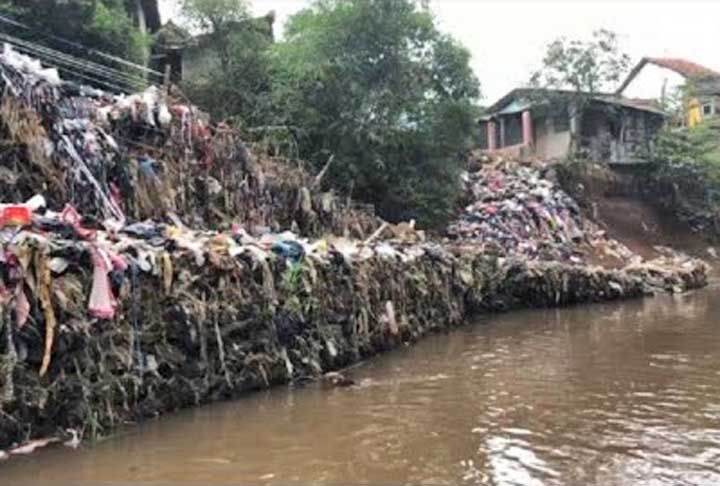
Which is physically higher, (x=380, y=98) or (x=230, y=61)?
(x=230, y=61)

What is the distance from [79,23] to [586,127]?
74.7ft

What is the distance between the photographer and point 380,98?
880 inches

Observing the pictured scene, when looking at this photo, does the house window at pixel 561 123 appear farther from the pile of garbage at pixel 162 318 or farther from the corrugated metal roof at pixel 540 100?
the pile of garbage at pixel 162 318

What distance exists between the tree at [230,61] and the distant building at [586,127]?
12578mm

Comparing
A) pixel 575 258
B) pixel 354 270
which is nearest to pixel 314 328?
pixel 354 270

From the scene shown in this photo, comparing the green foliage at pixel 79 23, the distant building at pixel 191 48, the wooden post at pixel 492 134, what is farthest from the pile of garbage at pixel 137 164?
the wooden post at pixel 492 134

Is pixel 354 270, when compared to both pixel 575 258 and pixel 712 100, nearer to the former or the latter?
pixel 575 258

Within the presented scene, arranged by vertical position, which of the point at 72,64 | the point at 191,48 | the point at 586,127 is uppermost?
the point at 191,48

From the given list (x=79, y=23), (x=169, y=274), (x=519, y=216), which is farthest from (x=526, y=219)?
(x=169, y=274)

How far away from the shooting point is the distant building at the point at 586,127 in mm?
34031

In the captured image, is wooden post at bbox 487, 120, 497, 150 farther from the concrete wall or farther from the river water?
the river water

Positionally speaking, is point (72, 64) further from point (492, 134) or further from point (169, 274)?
point (492, 134)

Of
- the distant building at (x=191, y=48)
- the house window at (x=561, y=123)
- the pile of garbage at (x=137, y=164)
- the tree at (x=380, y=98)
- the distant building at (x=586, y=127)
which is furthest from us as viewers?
the house window at (x=561, y=123)

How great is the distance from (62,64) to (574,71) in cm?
2071
